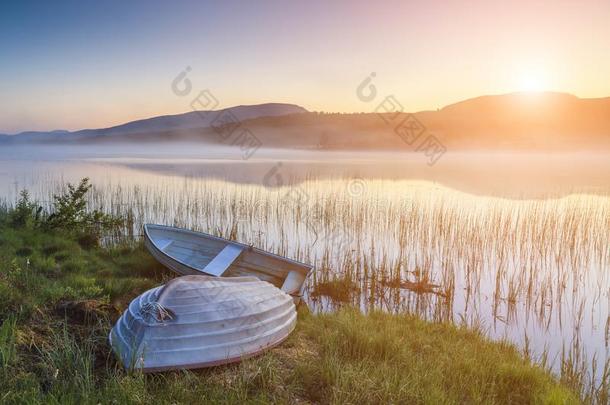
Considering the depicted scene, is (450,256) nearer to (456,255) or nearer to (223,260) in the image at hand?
(456,255)

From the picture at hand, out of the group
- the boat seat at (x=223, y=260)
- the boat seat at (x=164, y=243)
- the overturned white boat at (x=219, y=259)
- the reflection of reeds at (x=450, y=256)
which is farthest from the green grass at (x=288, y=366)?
the boat seat at (x=164, y=243)

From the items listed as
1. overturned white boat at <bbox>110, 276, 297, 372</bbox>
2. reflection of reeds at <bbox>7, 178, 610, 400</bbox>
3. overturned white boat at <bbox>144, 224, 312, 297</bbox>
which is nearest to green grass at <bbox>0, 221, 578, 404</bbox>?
overturned white boat at <bbox>110, 276, 297, 372</bbox>

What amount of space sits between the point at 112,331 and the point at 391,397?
2.30 metres

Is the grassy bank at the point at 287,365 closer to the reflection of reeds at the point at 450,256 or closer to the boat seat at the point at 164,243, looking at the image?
the reflection of reeds at the point at 450,256

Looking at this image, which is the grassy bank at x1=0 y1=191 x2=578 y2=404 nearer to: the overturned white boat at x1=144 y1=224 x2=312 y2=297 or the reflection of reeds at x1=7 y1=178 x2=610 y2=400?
the reflection of reeds at x1=7 y1=178 x2=610 y2=400

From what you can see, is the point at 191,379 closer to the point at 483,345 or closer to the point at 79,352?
the point at 79,352

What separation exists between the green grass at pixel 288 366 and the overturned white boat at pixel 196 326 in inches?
4.5

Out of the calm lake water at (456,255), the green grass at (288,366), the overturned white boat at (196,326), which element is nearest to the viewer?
the green grass at (288,366)

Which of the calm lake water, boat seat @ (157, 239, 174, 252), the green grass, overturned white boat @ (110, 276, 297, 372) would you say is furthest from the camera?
boat seat @ (157, 239, 174, 252)

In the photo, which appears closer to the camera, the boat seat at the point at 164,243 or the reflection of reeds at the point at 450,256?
the reflection of reeds at the point at 450,256

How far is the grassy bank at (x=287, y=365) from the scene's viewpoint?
299 cm

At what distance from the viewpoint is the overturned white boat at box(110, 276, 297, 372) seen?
10.6 feet

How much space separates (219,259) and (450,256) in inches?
181

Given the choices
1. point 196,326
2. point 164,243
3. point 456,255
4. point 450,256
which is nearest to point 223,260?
point 164,243
